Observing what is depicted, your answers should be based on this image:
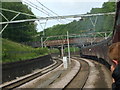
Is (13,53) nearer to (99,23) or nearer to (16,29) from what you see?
(16,29)

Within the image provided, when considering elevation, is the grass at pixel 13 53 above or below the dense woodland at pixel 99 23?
below

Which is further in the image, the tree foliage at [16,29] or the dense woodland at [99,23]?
the dense woodland at [99,23]

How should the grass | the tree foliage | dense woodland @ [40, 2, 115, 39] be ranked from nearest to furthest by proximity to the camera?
the grass < the tree foliage < dense woodland @ [40, 2, 115, 39]

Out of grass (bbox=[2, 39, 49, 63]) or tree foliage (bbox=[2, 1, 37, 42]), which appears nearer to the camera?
grass (bbox=[2, 39, 49, 63])

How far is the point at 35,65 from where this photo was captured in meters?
34.1

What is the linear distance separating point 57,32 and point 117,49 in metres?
138

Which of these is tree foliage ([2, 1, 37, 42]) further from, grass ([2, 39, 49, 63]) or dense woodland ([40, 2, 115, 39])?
dense woodland ([40, 2, 115, 39])

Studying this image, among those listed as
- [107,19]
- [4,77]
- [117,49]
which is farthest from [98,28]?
[117,49]

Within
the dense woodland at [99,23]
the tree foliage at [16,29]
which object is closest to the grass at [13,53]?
the tree foliage at [16,29]

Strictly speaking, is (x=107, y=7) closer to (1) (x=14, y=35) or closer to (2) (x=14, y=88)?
(1) (x=14, y=35)

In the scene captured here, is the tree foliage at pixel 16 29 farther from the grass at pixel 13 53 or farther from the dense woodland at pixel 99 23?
the dense woodland at pixel 99 23

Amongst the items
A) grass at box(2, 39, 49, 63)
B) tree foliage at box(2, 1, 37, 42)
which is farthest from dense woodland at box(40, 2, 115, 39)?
grass at box(2, 39, 49, 63)

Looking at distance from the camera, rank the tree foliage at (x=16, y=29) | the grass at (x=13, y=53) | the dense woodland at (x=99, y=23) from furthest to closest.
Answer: the dense woodland at (x=99, y=23) < the tree foliage at (x=16, y=29) < the grass at (x=13, y=53)

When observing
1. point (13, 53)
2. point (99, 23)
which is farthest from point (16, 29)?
point (99, 23)
